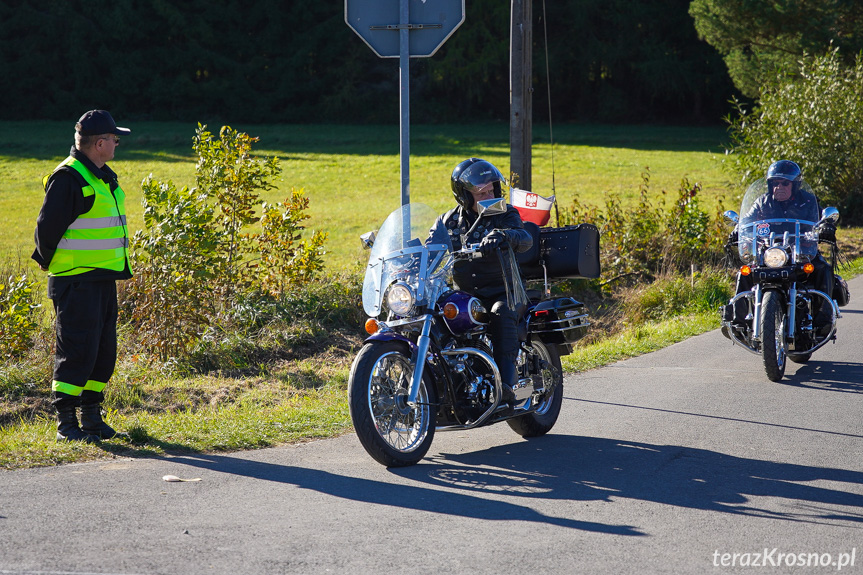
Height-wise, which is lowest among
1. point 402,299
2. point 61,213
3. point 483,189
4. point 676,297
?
point 676,297

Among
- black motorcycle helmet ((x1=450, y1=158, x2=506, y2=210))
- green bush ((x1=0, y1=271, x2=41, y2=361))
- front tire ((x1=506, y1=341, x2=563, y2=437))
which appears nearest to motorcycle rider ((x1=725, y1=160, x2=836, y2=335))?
front tire ((x1=506, y1=341, x2=563, y2=437))

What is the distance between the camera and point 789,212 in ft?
28.2

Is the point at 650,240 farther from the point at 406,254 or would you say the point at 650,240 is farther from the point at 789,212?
the point at 406,254

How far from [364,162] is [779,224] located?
1038 inches

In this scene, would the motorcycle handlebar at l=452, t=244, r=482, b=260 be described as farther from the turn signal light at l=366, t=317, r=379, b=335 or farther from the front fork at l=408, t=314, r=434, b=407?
the turn signal light at l=366, t=317, r=379, b=335

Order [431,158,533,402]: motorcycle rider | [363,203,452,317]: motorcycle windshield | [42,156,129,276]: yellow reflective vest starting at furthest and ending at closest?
1. [42,156,129,276]: yellow reflective vest
2. [431,158,533,402]: motorcycle rider
3. [363,203,452,317]: motorcycle windshield

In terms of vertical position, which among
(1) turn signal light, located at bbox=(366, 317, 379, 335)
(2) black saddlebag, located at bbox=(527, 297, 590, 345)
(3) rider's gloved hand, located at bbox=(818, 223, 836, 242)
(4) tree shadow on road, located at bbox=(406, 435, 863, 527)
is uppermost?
(3) rider's gloved hand, located at bbox=(818, 223, 836, 242)

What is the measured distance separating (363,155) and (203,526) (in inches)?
1271

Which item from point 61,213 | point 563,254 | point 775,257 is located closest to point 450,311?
point 563,254

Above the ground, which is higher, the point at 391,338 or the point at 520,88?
the point at 520,88

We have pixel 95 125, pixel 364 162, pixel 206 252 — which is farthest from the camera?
pixel 364 162

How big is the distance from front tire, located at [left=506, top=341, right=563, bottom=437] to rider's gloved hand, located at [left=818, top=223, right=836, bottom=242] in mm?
3320

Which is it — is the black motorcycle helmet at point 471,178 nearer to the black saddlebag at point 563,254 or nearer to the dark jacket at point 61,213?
A: the black saddlebag at point 563,254

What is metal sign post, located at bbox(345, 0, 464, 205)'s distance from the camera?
693cm
